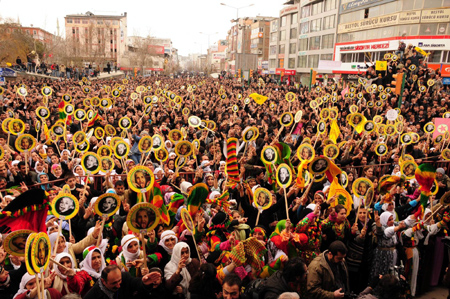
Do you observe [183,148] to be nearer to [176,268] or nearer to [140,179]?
[140,179]

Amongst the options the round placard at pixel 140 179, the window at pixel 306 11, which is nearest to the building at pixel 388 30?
the window at pixel 306 11

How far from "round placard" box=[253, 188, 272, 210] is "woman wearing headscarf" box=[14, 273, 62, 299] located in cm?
271

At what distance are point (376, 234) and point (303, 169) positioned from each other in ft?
6.11

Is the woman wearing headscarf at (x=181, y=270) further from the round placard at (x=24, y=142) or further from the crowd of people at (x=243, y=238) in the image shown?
the round placard at (x=24, y=142)

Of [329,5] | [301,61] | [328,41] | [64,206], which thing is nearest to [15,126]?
[64,206]

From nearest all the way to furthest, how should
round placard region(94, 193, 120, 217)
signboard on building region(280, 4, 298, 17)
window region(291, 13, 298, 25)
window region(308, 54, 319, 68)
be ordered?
round placard region(94, 193, 120, 217) < window region(308, 54, 319, 68) < signboard on building region(280, 4, 298, 17) < window region(291, 13, 298, 25)

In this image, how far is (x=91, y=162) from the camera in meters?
5.85

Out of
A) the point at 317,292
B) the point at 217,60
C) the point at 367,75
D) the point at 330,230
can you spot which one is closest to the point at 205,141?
the point at 330,230

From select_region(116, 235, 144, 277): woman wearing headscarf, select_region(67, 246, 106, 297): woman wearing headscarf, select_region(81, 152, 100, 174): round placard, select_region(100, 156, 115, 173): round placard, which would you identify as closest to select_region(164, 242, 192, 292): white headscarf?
select_region(116, 235, 144, 277): woman wearing headscarf

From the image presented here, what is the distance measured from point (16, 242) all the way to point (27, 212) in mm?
533

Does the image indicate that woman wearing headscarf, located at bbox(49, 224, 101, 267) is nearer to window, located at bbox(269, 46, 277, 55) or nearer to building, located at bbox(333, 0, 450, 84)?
building, located at bbox(333, 0, 450, 84)

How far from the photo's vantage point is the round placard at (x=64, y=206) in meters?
4.03

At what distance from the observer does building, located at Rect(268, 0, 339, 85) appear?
4953 cm

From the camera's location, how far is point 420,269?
5.33m
